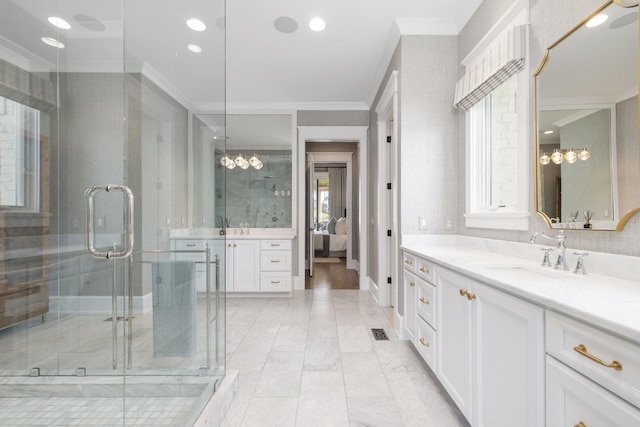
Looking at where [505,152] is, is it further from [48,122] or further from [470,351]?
[48,122]

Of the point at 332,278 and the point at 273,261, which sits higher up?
the point at 273,261

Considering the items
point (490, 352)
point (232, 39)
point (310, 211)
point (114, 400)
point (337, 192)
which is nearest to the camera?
point (490, 352)

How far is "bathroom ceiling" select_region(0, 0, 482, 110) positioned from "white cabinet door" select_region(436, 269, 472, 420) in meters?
1.91

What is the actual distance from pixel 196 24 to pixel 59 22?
129 cm

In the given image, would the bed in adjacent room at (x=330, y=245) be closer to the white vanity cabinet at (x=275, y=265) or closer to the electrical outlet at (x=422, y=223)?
the white vanity cabinet at (x=275, y=265)

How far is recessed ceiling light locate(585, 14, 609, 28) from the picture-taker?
1344 millimetres

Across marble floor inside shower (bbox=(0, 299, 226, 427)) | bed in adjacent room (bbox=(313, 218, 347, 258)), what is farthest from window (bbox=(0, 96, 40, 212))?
bed in adjacent room (bbox=(313, 218, 347, 258))

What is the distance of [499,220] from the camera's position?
210 centimetres

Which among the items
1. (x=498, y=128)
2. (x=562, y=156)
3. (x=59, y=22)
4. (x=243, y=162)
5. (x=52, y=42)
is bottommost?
(x=562, y=156)

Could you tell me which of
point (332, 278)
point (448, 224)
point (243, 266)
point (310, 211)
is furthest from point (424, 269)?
point (310, 211)

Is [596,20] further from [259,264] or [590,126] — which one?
[259,264]

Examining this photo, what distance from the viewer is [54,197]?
2.35m

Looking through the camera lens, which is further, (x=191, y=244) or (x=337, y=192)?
(x=337, y=192)

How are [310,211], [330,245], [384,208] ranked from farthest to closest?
[330,245] < [310,211] < [384,208]
